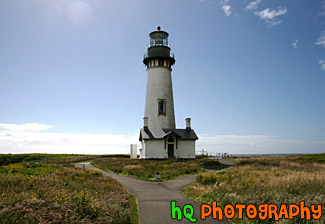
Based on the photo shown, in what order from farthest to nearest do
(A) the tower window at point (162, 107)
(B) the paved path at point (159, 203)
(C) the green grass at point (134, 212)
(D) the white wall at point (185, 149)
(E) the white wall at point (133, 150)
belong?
1. (E) the white wall at point (133, 150)
2. (A) the tower window at point (162, 107)
3. (D) the white wall at point (185, 149)
4. (B) the paved path at point (159, 203)
5. (C) the green grass at point (134, 212)

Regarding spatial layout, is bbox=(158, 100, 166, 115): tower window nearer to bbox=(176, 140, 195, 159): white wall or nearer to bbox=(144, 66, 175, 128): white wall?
bbox=(144, 66, 175, 128): white wall

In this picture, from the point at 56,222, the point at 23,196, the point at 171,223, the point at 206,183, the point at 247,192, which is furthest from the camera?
the point at 206,183

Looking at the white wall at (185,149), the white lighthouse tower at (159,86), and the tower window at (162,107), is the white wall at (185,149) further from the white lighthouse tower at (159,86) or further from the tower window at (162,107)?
the tower window at (162,107)

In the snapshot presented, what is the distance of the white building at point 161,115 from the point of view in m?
37.1

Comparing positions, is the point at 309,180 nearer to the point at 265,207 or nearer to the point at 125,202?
the point at 265,207

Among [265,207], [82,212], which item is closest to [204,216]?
[265,207]

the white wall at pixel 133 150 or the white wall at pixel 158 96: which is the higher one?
the white wall at pixel 158 96

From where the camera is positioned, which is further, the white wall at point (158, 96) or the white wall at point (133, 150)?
the white wall at point (133, 150)

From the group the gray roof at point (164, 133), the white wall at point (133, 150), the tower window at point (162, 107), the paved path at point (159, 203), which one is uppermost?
the tower window at point (162, 107)

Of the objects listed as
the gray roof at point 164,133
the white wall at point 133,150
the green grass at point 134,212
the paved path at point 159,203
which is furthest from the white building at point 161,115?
the green grass at point 134,212

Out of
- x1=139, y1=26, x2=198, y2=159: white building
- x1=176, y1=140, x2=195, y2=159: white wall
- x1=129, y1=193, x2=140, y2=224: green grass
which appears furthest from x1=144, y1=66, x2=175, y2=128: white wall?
x1=129, y1=193, x2=140, y2=224: green grass

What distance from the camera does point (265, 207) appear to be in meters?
8.98

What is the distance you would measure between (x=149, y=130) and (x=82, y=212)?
100 ft

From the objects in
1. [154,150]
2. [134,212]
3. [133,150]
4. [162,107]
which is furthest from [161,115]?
[134,212]
